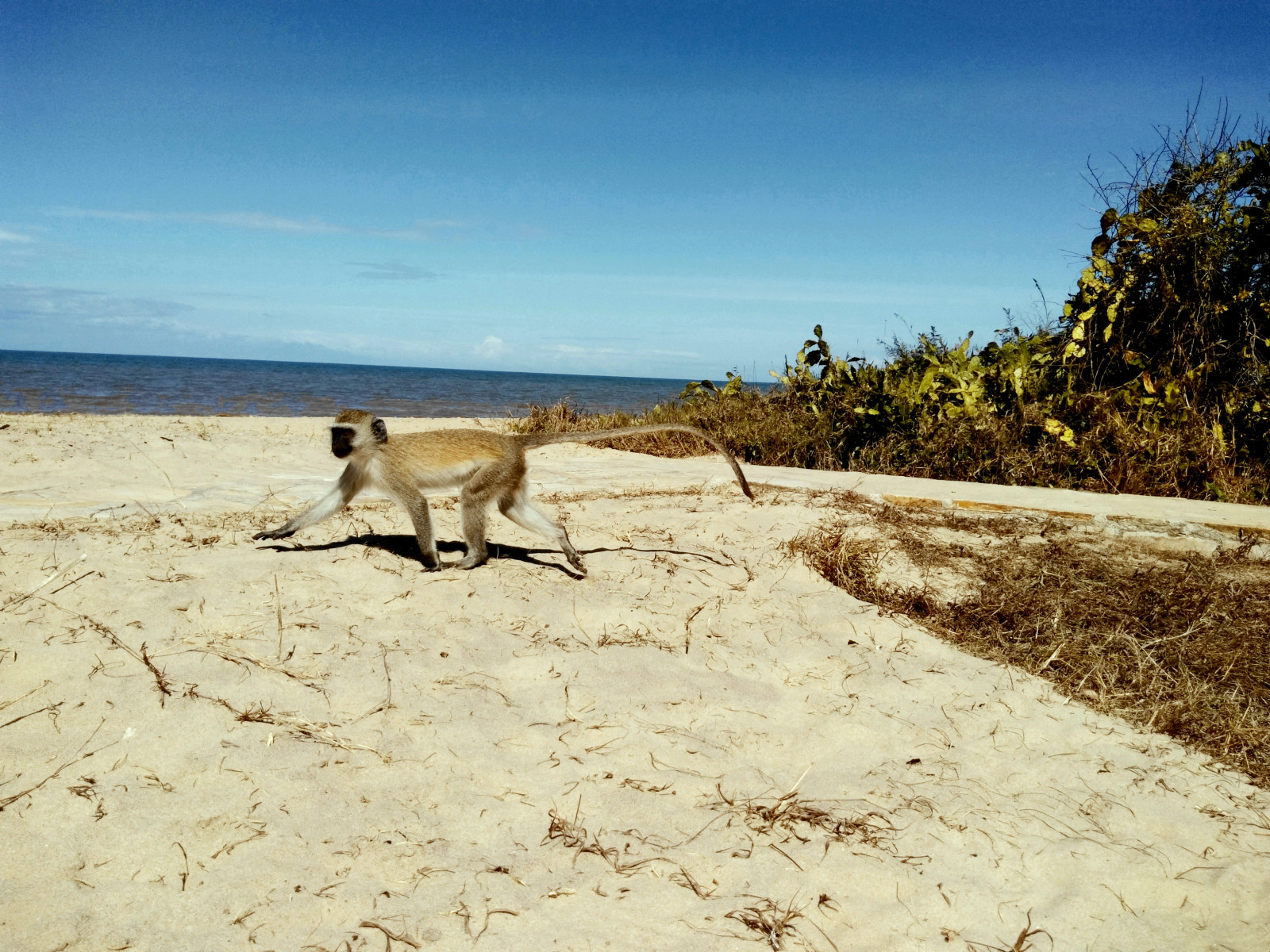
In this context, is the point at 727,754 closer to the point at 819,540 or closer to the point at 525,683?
the point at 525,683

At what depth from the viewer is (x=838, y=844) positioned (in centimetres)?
322

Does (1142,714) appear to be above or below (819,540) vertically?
below

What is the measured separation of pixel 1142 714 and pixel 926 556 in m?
2.02

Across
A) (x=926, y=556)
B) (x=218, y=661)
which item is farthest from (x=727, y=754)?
(x=926, y=556)

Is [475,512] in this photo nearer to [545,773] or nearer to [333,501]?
[333,501]

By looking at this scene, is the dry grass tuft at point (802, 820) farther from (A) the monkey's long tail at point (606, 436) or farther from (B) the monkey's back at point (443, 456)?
(B) the monkey's back at point (443, 456)

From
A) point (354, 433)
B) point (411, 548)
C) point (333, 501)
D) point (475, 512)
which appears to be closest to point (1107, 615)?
Answer: point (475, 512)

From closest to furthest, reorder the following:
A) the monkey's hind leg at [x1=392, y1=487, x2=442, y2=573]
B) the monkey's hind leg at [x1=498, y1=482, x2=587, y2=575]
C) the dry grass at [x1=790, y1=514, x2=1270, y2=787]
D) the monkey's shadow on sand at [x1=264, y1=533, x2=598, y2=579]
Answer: the dry grass at [x1=790, y1=514, x2=1270, y2=787]
the monkey's hind leg at [x1=392, y1=487, x2=442, y2=573]
the monkey's shadow on sand at [x1=264, y1=533, x2=598, y2=579]
the monkey's hind leg at [x1=498, y1=482, x2=587, y2=575]

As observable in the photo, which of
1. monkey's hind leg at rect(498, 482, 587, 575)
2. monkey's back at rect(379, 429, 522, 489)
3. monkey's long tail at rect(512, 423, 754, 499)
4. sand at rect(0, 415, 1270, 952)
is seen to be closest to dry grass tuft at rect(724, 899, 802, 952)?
sand at rect(0, 415, 1270, 952)

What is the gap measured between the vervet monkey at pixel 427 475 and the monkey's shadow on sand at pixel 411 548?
115 mm

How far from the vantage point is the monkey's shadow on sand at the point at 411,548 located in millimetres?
5570

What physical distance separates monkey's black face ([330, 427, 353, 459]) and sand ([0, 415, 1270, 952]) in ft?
2.25

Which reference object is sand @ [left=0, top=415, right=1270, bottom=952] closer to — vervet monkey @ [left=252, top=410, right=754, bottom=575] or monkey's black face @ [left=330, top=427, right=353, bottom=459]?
vervet monkey @ [left=252, top=410, right=754, bottom=575]

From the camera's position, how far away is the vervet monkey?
5520mm
